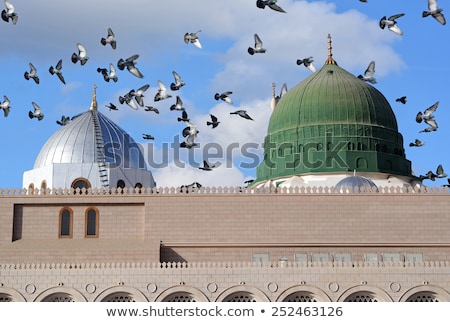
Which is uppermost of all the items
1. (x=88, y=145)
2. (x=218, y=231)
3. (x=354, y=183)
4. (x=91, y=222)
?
(x=88, y=145)

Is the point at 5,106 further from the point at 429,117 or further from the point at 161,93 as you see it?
the point at 429,117

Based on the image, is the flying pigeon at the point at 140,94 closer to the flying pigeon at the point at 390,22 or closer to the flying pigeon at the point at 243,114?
the flying pigeon at the point at 243,114

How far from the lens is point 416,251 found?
3938cm

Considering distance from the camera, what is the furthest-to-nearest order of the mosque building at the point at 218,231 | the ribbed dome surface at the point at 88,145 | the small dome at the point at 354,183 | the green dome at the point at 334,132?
the green dome at the point at 334,132, the ribbed dome surface at the point at 88,145, the small dome at the point at 354,183, the mosque building at the point at 218,231

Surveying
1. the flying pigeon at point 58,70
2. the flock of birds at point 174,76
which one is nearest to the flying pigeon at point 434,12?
the flock of birds at point 174,76

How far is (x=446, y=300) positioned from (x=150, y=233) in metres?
12.6

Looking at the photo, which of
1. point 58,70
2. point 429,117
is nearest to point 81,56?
point 58,70

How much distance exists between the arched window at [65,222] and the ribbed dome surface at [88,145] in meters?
5.62

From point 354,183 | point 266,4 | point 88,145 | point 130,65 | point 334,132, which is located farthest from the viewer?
point 334,132

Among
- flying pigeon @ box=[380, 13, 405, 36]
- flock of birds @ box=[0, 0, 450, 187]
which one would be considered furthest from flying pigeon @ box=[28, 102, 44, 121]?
flying pigeon @ box=[380, 13, 405, 36]

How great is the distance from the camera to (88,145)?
46.2m

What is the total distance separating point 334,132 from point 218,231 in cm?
1396

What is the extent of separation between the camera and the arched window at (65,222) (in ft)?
132
